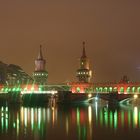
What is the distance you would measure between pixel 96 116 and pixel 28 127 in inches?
711

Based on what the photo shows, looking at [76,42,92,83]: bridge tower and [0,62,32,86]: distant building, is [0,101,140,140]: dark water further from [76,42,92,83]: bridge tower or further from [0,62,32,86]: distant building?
[76,42,92,83]: bridge tower

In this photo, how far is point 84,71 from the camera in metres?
167

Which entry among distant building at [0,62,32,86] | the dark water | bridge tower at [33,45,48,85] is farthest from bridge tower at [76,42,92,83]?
the dark water

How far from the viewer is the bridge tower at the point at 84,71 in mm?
165400

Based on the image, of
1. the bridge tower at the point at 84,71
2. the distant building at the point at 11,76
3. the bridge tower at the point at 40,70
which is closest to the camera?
the distant building at the point at 11,76

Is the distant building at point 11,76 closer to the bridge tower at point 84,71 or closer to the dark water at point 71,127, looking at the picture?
the bridge tower at point 84,71

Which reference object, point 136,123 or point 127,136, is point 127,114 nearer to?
point 136,123

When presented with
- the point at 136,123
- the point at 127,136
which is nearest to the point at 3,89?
the point at 136,123

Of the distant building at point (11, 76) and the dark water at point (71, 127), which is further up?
the distant building at point (11, 76)

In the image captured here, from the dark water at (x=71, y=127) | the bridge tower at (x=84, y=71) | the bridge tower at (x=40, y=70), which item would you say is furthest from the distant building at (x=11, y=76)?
the dark water at (x=71, y=127)

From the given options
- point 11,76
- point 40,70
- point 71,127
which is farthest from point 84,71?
point 71,127

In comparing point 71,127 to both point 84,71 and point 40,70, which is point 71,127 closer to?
point 84,71

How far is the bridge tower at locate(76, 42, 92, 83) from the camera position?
165400mm

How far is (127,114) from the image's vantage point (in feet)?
247
